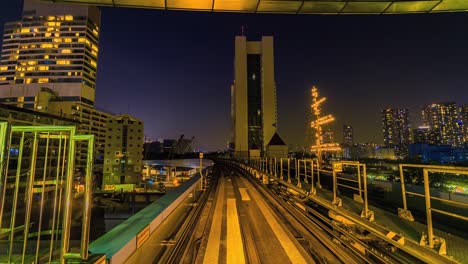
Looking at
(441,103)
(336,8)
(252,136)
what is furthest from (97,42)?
(441,103)

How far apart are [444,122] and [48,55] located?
235894 mm

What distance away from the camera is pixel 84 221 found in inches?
145

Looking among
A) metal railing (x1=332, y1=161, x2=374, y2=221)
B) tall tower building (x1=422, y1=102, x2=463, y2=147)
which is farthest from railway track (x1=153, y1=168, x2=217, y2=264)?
tall tower building (x1=422, y1=102, x2=463, y2=147)

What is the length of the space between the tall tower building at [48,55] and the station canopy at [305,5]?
126 meters

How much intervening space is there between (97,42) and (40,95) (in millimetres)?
47625

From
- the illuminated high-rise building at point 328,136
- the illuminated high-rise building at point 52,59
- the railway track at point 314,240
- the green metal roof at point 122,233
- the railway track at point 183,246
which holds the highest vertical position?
the illuminated high-rise building at point 52,59

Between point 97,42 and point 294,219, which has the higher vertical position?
point 97,42

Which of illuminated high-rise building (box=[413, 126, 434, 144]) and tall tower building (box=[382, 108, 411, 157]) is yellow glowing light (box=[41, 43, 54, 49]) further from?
tall tower building (box=[382, 108, 411, 157])

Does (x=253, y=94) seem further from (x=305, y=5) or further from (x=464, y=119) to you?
(x=464, y=119)

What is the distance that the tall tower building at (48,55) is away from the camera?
114m

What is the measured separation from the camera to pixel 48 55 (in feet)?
390

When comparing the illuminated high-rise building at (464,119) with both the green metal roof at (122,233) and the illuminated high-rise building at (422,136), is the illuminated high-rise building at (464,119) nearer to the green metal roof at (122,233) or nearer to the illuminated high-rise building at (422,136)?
the illuminated high-rise building at (422,136)

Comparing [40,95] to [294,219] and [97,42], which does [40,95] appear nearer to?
[97,42]

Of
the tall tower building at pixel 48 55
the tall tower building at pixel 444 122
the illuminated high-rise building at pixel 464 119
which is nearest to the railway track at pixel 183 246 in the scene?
the tall tower building at pixel 48 55
